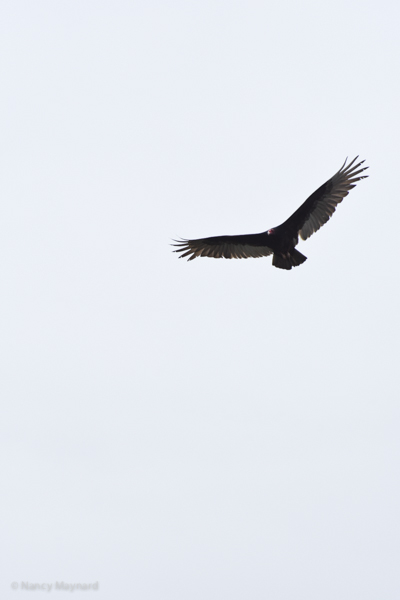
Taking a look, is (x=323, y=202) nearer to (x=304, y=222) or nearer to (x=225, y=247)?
(x=304, y=222)

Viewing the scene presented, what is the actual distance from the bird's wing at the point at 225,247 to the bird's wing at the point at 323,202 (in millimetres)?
1007

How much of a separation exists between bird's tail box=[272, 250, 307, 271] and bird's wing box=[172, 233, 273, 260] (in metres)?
0.76

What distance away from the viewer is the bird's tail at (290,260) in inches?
542

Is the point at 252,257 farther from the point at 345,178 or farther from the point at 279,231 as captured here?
the point at 345,178

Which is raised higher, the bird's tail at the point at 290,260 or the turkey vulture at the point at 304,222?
the turkey vulture at the point at 304,222

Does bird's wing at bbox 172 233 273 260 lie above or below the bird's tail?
above

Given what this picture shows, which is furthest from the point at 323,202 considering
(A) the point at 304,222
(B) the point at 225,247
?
(B) the point at 225,247

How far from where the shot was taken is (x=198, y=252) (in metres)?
15.1

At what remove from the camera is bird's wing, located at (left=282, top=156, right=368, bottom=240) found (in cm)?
1362

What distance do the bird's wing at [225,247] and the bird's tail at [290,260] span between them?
76 cm

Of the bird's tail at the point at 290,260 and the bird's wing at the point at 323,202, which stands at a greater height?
the bird's wing at the point at 323,202

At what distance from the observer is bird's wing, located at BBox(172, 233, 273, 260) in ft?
48.3

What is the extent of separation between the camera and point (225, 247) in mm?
15070

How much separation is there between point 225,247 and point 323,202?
2.31 m
